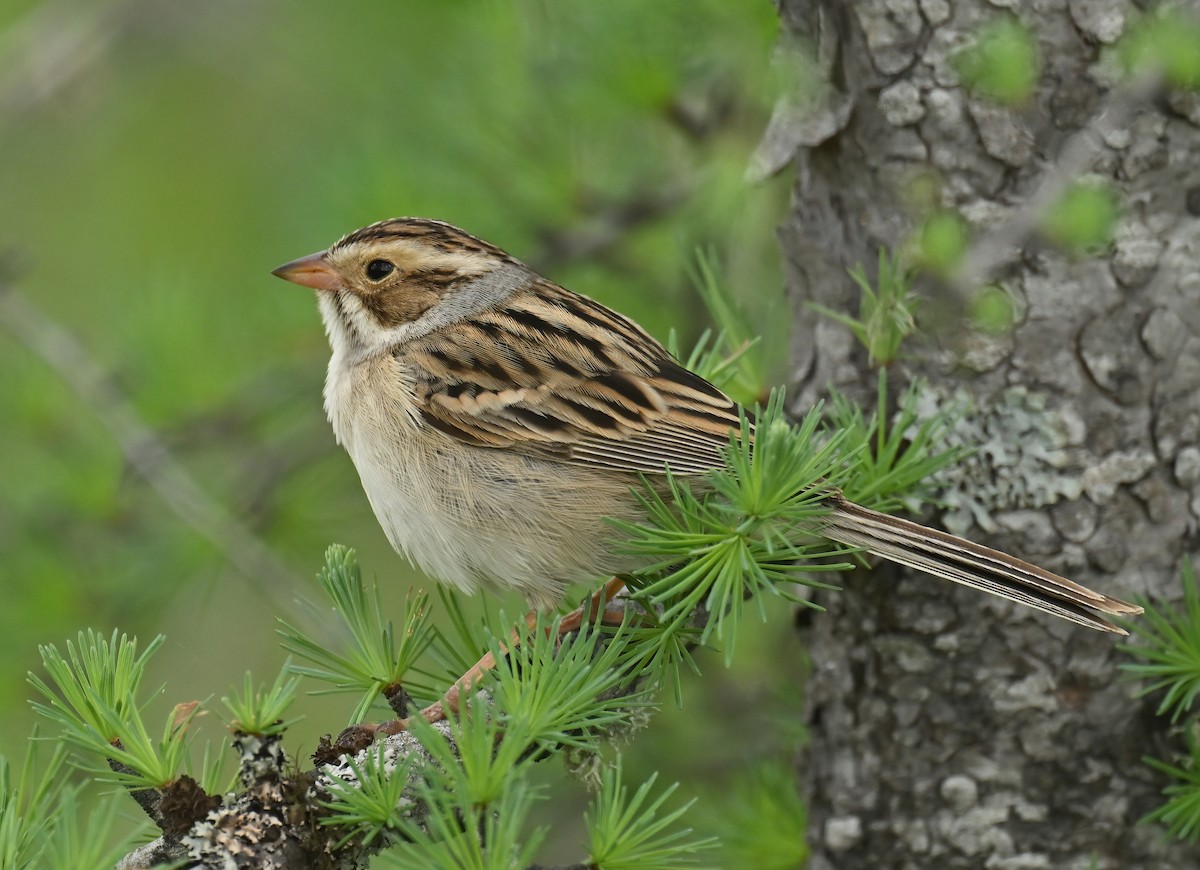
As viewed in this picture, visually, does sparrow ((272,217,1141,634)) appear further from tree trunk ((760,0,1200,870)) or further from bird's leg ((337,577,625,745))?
tree trunk ((760,0,1200,870))

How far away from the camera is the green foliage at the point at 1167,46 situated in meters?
2.43

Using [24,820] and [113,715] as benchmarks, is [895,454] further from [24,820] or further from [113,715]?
[24,820]

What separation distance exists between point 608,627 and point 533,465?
52 centimetres

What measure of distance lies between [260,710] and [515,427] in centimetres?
116

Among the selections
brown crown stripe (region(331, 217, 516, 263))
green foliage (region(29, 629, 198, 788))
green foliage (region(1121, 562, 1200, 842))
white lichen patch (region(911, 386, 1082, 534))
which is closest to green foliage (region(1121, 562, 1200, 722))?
green foliage (region(1121, 562, 1200, 842))

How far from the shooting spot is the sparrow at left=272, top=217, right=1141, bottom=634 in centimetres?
286

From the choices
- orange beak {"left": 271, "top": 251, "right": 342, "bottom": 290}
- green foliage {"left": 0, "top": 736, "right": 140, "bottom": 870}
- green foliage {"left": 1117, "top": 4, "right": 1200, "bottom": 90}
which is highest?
orange beak {"left": 271, "top": 251, "right": 342, "bottom": 290}

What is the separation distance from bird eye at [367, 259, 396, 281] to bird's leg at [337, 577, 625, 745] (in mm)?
959

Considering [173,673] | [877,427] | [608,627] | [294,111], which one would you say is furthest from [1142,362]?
[294,111]

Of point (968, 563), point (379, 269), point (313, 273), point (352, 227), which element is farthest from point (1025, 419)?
point (352, 227)

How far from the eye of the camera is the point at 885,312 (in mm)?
2738

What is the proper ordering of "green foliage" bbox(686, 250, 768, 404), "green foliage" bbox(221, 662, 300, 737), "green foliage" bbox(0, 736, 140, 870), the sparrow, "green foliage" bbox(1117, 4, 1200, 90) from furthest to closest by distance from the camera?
"green foliage" bbox(686, 250, 768, 404) < the sparrow < "green foliage" bbox(1117, 4, 1200, 90) < "green foliage" bbox(221, 662, 300, 737) < "green foliage" bbox(0, 736, 140, 870)

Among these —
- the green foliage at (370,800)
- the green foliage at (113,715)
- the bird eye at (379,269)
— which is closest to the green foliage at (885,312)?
the bird eye at (379,269)

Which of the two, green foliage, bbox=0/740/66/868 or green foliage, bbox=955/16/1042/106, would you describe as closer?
green foliage, bbox=0/740/66/868
